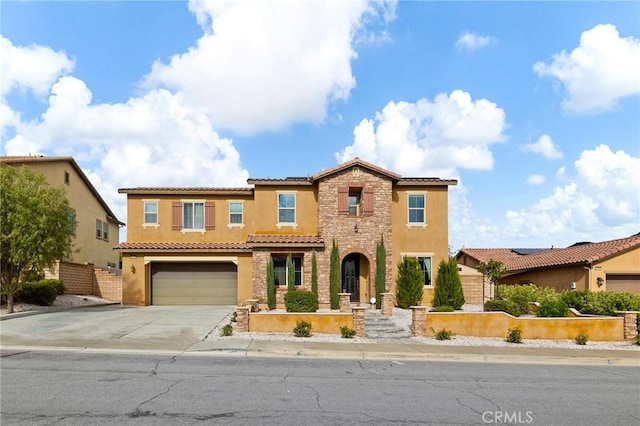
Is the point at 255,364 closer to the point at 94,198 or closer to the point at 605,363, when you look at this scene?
the point at 605,363

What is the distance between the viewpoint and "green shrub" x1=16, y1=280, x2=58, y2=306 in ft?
76.6

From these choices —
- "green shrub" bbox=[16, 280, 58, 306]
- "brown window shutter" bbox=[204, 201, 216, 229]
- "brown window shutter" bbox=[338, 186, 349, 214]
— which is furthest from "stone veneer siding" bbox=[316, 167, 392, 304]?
"green shrub" bbox=[16, 280, 58, 306]

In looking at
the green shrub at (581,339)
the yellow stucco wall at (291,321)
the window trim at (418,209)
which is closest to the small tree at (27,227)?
the yellow stucco wall at (291,321)

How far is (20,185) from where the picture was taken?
2070cm

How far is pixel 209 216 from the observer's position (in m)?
27.7

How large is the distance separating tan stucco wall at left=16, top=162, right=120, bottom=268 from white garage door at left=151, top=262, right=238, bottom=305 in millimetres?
7920

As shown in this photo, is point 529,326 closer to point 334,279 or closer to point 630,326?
point 630,326

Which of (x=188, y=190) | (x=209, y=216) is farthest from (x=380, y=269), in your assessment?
(x=188, y=190)

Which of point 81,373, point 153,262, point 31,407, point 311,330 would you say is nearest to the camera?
point 31,407

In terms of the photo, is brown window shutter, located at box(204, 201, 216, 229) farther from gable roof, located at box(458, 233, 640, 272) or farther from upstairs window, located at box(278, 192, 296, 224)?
gable roof, located at box(458, 233, 640, 272)

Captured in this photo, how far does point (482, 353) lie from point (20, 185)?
1799 cm

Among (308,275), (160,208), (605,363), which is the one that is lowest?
(605,363)

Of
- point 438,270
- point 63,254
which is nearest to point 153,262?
point 63,254

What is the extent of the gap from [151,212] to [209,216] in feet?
9.90
